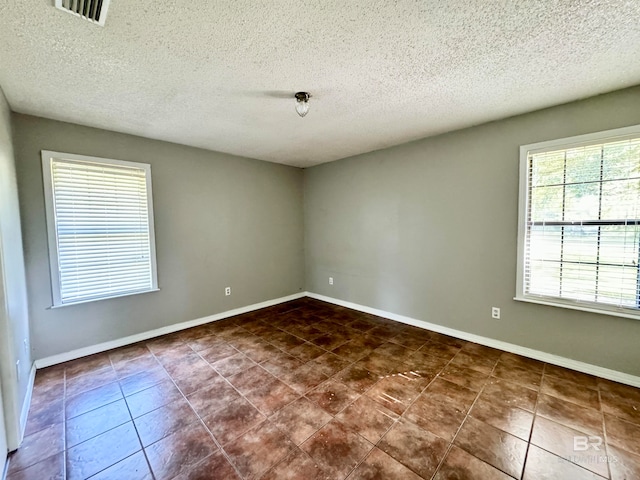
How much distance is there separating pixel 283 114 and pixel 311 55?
94 centimetres

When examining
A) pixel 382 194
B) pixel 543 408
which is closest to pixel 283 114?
pixel 382 194

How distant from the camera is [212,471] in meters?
1.45

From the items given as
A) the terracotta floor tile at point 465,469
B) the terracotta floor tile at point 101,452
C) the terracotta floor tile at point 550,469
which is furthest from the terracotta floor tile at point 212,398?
the terracotta floor tile at point 550,469

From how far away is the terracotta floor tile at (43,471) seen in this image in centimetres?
143

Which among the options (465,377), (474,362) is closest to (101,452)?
(465,377)

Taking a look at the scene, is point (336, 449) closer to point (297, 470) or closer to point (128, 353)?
point (297, 470)

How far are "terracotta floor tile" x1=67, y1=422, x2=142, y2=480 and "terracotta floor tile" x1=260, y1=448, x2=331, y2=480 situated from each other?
35.4 inches

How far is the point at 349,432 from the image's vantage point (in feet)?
5.61

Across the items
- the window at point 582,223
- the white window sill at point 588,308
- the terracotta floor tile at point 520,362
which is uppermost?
the window at point 582,223

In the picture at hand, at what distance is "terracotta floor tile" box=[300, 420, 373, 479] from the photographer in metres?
1.46

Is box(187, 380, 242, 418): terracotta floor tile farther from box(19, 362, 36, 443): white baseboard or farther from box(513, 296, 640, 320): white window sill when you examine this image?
box(513, 296, 640, 320): white window sill

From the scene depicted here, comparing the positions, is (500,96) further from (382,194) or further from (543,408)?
(543,408)

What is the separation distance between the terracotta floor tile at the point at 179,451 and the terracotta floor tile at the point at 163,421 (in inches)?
2.3

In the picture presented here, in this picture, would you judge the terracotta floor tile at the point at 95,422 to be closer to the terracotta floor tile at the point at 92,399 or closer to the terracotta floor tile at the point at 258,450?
the terracotta floor tile at the point at 92,399
